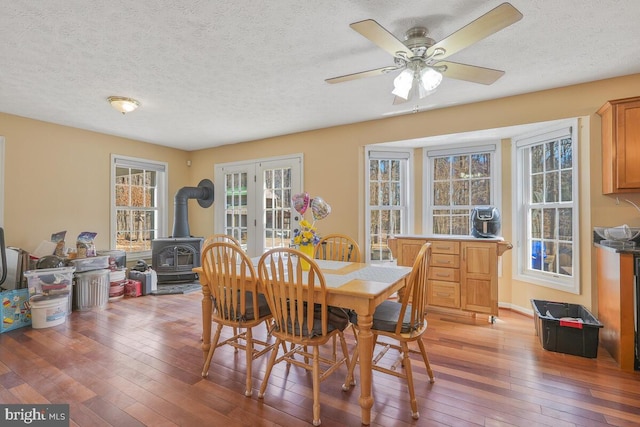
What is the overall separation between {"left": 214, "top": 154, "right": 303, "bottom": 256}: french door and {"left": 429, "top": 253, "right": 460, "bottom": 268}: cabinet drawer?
215 cm

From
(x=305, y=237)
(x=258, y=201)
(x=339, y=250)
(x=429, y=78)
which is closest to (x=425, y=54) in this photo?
(x=429, y=78)

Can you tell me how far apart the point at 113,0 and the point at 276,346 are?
2297 mm

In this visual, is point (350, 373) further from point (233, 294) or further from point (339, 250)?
point (339, 250)

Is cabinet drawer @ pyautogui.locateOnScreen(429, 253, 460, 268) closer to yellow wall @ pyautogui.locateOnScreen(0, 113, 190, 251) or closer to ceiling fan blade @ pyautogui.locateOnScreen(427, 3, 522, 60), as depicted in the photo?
ceiling fan blade @ pyautogui.locateOnScreen(427, 3, 522, 60)

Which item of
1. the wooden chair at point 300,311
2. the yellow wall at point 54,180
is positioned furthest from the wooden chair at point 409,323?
the yellow wall at point 54,180

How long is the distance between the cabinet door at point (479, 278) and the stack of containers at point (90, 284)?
432cm

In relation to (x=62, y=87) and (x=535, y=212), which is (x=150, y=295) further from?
(x=535, y=212)

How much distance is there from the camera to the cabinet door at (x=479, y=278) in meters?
3.25

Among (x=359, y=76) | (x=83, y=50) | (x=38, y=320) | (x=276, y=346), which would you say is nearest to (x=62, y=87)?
(x=83, y=50)

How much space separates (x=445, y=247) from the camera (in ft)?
11.4

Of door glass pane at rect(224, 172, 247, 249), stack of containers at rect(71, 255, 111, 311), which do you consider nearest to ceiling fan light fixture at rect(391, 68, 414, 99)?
door glass pane at rect(224, 172, 247, 249)

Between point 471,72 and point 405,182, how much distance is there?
225 cm

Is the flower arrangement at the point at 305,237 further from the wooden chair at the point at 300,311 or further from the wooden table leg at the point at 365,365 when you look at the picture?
the wooden table leg at the point at 365,365

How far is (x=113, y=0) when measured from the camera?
178 centimetres
